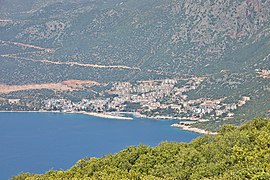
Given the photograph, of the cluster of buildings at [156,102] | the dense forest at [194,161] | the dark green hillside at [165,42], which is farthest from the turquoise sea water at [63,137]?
the dense forest at [194,161]

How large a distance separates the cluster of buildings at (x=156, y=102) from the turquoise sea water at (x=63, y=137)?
266 inches

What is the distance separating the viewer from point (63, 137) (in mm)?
Result: 113500

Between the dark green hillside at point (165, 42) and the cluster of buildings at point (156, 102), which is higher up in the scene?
the dark green hillside at point (165, 42)

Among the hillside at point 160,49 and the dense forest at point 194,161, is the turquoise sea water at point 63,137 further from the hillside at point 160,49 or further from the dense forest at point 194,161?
the dense forest at point 194,161

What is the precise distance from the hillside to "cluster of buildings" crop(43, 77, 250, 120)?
11.3ft

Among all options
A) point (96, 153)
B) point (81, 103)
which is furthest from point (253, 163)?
point (81, 103)

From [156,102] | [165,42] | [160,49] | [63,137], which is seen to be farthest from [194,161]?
[165,42]

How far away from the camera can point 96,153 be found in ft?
327

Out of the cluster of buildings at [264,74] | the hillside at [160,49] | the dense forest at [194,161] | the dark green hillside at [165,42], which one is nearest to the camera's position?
the dense forest at [194,161]

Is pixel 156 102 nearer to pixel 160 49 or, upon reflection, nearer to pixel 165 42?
pixel 160 49

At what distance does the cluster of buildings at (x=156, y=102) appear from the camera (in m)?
127

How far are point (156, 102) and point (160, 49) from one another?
31658 millimetres

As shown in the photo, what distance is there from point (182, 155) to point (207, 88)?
92.5 meters

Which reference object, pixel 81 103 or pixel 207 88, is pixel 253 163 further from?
pixel 81 103
